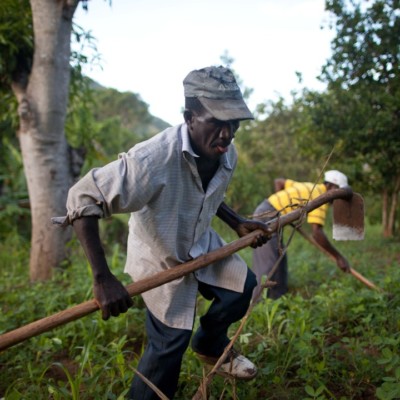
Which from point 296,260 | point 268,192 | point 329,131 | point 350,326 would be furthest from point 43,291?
point 268,192

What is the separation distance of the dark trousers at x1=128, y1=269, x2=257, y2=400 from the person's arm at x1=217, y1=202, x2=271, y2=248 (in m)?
0.23

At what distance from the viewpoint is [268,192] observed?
493 inches

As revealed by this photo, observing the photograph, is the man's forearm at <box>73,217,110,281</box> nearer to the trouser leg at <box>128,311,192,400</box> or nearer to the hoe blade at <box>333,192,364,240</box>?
the trouser leg at <box>128,311,192,400</box>

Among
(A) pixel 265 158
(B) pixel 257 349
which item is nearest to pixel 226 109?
(B) pixel 257 349

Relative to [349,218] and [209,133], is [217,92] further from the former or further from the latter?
[349,218]

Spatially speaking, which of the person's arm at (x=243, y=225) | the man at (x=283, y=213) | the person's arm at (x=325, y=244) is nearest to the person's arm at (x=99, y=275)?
the person's arm at (x=243, y=225)

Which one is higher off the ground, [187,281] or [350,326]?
[187,281]

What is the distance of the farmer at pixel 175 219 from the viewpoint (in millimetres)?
1761

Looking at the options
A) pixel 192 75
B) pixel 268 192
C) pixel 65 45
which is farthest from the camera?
pixel 268 192

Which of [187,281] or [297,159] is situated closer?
[187,281]

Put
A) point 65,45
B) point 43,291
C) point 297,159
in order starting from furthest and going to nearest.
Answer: point 297,159
point 65,45
point 43,291

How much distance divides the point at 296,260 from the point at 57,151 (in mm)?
3597

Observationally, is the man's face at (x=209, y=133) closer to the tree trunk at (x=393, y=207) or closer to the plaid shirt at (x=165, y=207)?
the plaid shirt at (x=165, y=207)

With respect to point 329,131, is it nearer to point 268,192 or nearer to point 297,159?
point 268,192
